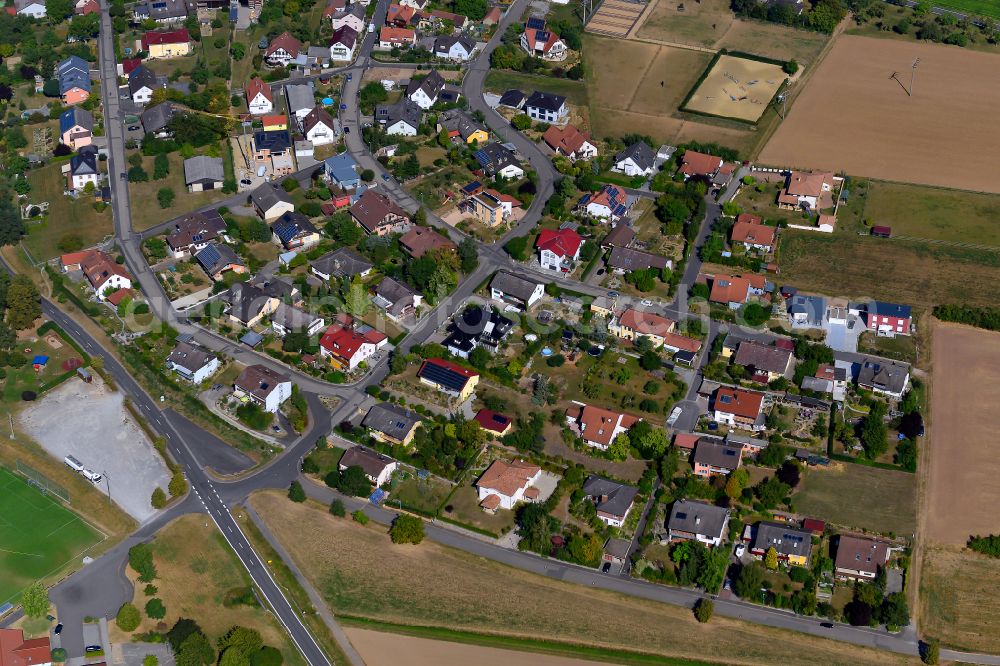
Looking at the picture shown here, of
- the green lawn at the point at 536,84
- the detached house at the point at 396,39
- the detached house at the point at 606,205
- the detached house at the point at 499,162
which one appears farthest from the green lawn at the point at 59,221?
the green lawn at the point at 536,84

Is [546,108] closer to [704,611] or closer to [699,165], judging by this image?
[699,165]

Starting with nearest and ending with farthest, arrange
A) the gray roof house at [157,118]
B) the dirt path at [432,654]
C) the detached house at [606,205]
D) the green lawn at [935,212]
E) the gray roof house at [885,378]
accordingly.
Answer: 1. the dirt path at [432,654]
2. the gray roof house at [885,378]
3. the green lawn at [935,212]
4. the detached house at [606,205]
5. the gray roof house at [157,118]

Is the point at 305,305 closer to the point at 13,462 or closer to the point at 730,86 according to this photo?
the point at 13,462

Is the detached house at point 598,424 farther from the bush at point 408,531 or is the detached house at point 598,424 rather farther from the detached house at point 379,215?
the detached house at point 379,215

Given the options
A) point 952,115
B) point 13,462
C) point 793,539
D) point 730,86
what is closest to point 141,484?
point 13,462

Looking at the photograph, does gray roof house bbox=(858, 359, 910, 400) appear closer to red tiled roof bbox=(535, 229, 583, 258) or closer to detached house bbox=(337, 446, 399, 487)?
red tiled roof bbox=(535, 229, 583, 258)

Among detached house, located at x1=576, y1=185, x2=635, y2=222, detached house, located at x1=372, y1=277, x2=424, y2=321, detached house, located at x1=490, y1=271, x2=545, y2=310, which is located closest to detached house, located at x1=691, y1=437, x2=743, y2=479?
detached house, located at x1=490, y1=271, x2=545, y2=310
